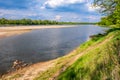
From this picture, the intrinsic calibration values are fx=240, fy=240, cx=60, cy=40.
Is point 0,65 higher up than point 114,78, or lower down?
lower down

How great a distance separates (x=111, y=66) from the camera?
11.8 metres

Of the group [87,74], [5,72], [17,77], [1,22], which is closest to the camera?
[87,74]

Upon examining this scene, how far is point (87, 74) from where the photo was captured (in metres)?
13.1

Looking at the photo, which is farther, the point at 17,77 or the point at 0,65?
the point at 0,65

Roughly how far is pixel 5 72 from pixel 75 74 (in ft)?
34.9

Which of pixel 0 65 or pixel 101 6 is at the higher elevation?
pixel 101 6

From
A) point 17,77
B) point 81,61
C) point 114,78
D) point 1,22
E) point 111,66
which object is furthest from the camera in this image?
point 1,22

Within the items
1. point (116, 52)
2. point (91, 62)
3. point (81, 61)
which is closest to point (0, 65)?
point (81, 61)

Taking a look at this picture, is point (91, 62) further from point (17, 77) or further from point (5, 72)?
point (5, 72)

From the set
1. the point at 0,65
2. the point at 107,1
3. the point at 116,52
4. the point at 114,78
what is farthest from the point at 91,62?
the point at 107,1

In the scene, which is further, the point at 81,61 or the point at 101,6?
Answer: the point at 101,6

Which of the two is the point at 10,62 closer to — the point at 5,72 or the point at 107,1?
the point at 5,72

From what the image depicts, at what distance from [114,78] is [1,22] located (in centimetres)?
19374

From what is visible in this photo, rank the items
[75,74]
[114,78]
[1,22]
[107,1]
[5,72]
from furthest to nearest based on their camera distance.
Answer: [1,22]
[107,1]
[5,72]
[75,74]
[114,78]
